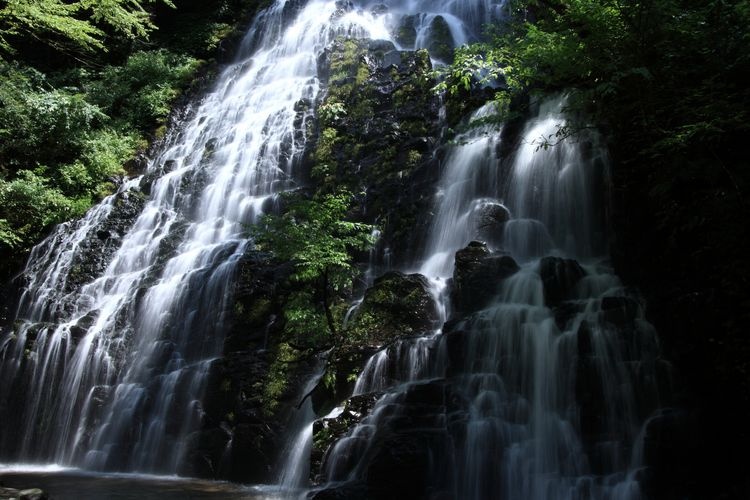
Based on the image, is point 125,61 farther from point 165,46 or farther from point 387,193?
point 387,193

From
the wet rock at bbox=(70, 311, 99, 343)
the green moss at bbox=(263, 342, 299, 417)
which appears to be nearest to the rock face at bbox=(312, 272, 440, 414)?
the green moss at bbox=(263, 342, 299, 417)

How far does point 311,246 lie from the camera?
31.3 feet

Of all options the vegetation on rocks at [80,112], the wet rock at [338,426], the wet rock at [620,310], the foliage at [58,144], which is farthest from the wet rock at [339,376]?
the foliage at [58,144]

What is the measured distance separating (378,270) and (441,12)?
1394 centimetres

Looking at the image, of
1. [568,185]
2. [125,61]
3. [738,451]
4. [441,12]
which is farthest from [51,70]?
[738,451]

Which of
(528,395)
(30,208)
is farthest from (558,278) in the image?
(30,208)

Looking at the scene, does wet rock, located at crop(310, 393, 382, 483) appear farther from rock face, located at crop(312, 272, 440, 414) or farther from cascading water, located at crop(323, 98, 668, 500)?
rock face, located at crop(312, 272, 440, 414)

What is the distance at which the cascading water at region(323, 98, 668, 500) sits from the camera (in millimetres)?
6270

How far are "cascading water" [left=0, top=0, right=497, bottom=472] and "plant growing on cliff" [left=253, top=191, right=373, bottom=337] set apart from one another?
40.8 inches

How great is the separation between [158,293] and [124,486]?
509 centimetres

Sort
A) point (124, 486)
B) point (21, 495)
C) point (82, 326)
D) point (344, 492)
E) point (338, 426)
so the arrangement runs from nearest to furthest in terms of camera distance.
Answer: point (344, 492) → point (21, 495) → point (338, 426) → point (124, 486) → point (82, 326)

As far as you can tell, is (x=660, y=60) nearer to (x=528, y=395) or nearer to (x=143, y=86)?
(x=528, y=395)

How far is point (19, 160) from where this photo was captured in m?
17.8

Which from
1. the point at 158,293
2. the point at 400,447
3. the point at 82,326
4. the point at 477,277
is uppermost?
the point at 158,293
